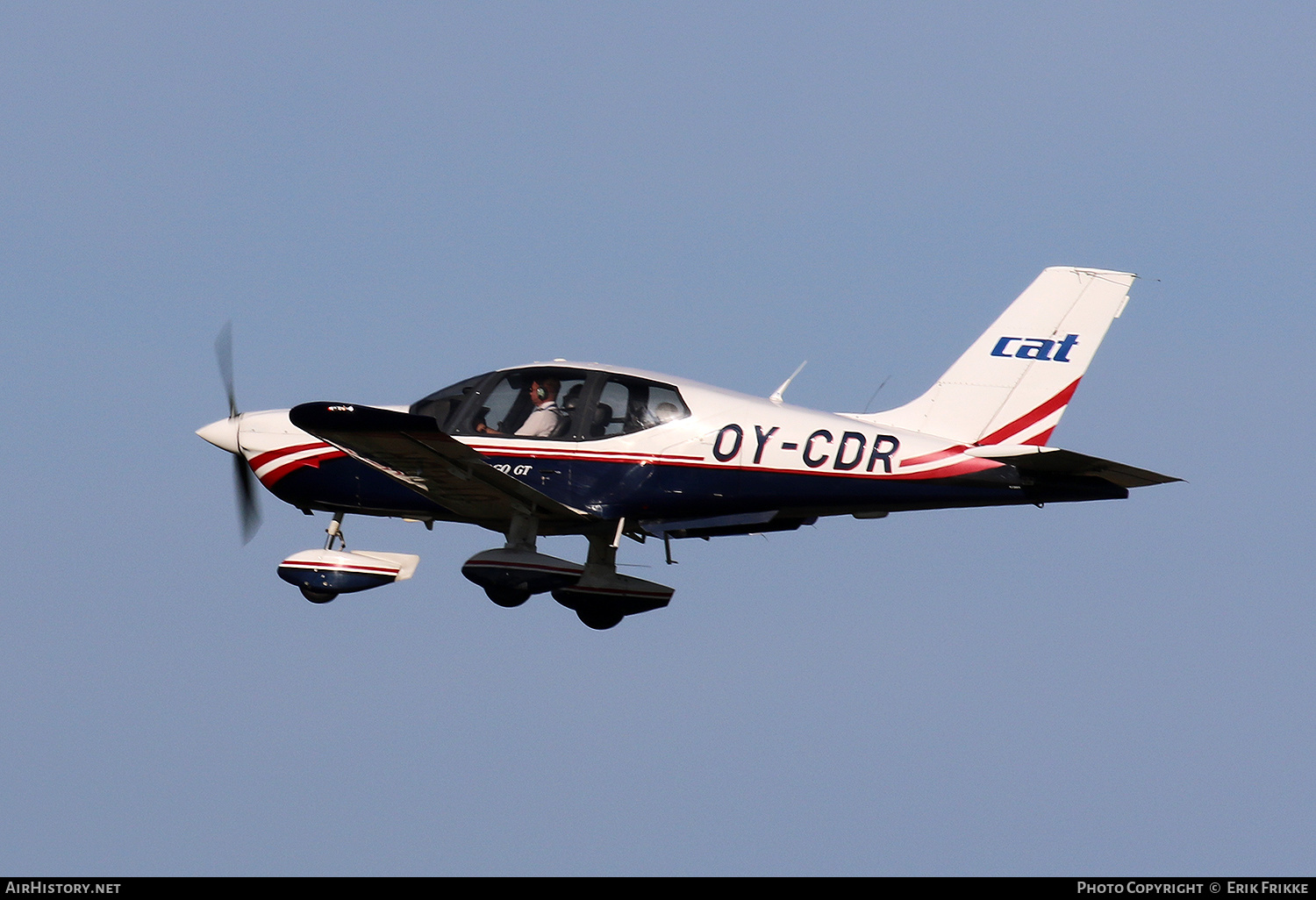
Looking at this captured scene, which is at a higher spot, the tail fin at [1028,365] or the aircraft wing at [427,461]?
the tail fin at [1028,365]

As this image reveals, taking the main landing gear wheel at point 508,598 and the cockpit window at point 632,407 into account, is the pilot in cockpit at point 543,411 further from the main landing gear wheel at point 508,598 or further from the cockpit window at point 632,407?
the main landing gear wheel at point 508,598

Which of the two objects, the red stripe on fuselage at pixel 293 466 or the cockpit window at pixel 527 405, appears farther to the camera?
the red stripe on fuselage at pixel 293 466

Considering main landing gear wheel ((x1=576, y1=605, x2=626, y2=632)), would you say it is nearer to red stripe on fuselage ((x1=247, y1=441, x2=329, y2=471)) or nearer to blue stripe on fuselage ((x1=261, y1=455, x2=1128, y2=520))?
blue stripe on fuselage ((x1=261, y1=455, x2=1128, y2=520))

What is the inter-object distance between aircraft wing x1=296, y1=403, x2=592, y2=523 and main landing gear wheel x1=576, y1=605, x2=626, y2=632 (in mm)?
1533

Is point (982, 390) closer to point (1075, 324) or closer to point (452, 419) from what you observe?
point (1075, 324)

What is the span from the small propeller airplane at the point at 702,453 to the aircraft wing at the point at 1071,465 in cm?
5

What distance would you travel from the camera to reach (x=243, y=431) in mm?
19031

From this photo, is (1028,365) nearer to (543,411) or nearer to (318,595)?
(543,411)

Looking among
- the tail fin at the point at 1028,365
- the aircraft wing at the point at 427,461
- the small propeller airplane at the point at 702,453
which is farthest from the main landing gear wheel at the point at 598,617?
the tail fin at the point at 1028,365

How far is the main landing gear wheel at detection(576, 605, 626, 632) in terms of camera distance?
61.5 ft

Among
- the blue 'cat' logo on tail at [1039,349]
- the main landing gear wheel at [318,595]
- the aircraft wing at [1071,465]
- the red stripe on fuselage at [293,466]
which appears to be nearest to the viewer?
the aircraft wing at [1071,465]

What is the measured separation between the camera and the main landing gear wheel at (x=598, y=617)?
1875 centimetres

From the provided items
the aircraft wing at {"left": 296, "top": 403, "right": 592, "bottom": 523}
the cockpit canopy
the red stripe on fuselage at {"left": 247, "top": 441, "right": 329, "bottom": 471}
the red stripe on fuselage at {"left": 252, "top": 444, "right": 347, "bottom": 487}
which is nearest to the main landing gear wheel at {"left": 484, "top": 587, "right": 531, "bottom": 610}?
the aircraft wing at {"left": 296, "top": 403, "right": 592, "bottom": 523}
